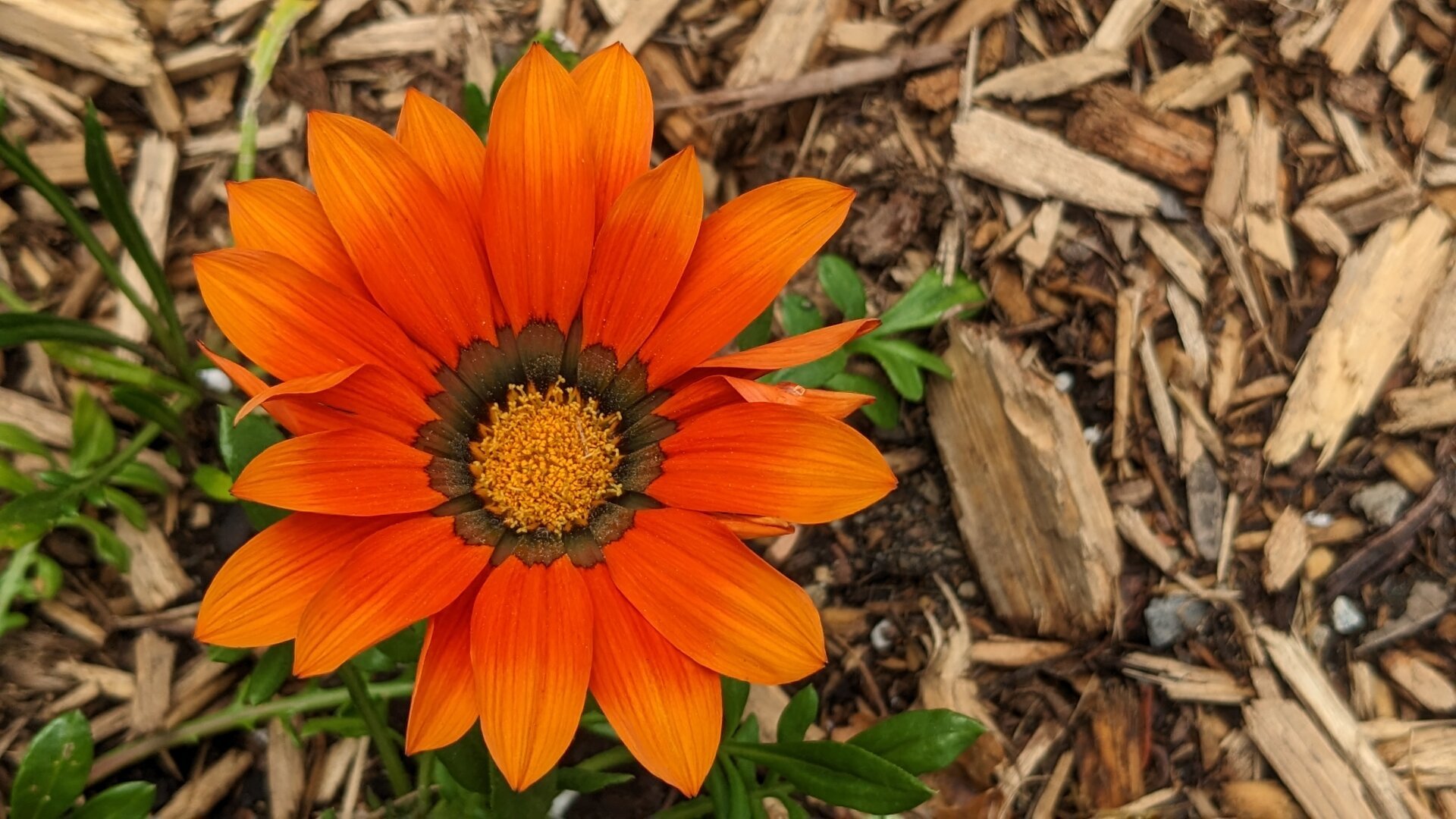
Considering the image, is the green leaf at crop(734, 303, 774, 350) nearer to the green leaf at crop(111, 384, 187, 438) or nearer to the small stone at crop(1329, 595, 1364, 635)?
the green leaf at crop(111, 384, 187, 438)

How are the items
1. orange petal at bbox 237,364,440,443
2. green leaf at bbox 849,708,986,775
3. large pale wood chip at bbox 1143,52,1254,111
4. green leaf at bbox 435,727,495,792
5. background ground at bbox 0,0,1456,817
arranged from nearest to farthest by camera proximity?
1. orange petal at bbox 237,364,440,443
2. green leaf at bbox 435,727,495,792
3. green leaf at bbox 849,708,986,775
4. background ground at bbox 0,0,1456,817
5. large pale wood chip at bbox 1143,52,1254,111

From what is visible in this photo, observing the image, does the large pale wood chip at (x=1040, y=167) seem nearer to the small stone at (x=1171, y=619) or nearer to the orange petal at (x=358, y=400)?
the small stone at (x=1171, y=619)

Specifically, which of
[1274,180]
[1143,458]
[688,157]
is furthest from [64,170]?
[1274,180]

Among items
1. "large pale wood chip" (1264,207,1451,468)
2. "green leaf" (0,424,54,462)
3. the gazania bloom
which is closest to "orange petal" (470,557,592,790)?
the gazania bloom

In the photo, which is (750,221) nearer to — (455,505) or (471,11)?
(455,505)

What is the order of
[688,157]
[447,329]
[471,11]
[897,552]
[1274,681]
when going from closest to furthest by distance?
[688,157] → [447,329] → [1274,681] → [897,552] → [471,11]

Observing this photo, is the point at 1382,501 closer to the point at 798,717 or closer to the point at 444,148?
the point at 798,717
